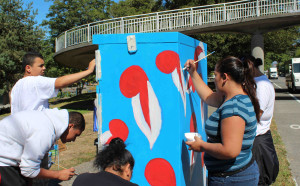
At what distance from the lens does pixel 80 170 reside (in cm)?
499

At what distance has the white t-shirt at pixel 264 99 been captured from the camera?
259 centimetres

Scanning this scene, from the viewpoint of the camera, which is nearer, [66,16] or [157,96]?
[157,96]

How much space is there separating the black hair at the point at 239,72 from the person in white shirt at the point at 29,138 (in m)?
1.10

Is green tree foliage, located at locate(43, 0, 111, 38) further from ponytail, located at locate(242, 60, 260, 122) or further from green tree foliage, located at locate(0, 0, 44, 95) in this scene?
ponytail, located at locate(242, 60, 260, 122)

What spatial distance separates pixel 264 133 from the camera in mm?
2756

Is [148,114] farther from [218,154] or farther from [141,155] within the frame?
[218,154]

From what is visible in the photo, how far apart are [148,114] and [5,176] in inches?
45.5

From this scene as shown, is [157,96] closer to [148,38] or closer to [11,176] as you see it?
[148,38]

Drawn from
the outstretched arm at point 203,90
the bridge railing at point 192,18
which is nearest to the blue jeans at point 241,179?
the outstretched arm at point 203,90

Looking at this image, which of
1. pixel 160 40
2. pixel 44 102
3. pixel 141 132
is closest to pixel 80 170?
pixel 44 102

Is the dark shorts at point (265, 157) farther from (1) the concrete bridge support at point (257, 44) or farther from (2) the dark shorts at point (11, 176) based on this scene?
(1) the concrete bridge support at point (257, 44)

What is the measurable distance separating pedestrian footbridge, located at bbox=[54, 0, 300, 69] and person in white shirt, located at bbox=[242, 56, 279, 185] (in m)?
12.6

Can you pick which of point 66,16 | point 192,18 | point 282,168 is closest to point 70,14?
point 66,16

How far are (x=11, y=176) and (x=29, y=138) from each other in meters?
0.41
